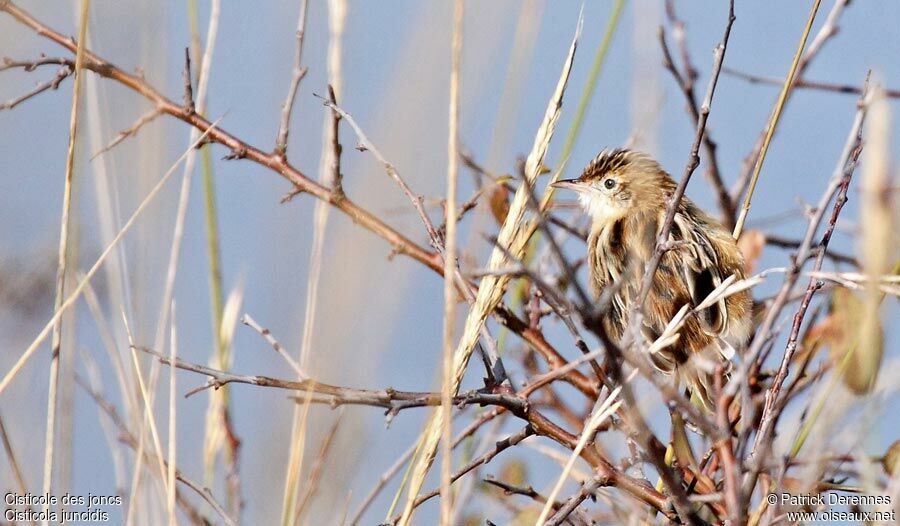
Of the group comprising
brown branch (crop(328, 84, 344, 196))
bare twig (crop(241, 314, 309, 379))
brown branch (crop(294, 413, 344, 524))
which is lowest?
brown branch (crop(294, 413, 344, 524))

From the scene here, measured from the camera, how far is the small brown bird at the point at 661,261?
3074 millimetres

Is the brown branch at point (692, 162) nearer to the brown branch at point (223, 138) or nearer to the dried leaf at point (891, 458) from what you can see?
the brown branch at point (223, 138)

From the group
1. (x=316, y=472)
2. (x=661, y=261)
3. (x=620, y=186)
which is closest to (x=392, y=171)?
(x=316, y=472)

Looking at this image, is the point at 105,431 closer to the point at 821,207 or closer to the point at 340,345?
the point at 340,345

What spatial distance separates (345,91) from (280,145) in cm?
40

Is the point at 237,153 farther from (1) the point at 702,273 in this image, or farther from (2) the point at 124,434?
(1) the point at 702,273

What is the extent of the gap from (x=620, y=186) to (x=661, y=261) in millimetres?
791

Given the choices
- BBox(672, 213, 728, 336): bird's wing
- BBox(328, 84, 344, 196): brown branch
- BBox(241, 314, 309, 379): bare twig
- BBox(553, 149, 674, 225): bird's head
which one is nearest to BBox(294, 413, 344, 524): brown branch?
BBox(241, 314, 309, 379): bare twig

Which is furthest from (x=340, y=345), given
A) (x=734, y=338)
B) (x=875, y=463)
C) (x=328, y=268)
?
(x=734, y=338)

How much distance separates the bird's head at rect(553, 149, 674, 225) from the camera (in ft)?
12.6

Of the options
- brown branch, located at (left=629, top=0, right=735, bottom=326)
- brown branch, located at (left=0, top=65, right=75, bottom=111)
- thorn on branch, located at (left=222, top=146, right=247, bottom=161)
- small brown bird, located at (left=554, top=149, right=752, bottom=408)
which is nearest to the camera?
brown branch, located at (left=629, top=0, right=735, bottom=326)

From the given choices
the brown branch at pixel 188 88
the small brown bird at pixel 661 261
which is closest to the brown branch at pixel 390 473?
the small brown bird at pixel 661 261

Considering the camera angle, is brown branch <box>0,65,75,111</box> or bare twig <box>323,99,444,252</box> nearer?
bare twig <box>323,99,444,252</box>

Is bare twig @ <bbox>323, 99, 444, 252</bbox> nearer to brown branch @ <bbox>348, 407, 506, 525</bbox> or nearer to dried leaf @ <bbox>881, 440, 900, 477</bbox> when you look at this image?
brown branch @ <bbox>348, 407, 506, 525</bbox>
